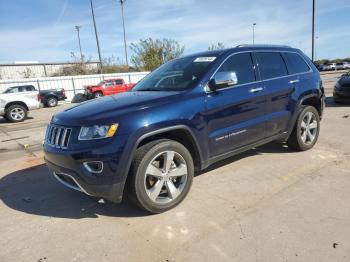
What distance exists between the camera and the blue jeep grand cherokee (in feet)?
10.5

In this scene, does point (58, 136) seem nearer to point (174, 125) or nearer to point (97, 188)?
point (97, 188)

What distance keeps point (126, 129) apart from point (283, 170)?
254 cm

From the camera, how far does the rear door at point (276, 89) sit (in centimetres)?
470

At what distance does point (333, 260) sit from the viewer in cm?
260

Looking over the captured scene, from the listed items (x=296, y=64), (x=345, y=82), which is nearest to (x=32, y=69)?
(x=345, y=82)

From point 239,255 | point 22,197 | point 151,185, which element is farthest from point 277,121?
point 22,197

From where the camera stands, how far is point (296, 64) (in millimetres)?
5383

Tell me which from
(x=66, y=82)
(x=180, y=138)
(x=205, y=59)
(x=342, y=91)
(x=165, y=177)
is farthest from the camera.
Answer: (x=66, y=82)

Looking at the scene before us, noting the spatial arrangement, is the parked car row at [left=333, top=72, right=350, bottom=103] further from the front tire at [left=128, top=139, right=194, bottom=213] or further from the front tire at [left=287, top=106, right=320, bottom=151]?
the front tire at [left=128, top=139, right=194, bottom=213]

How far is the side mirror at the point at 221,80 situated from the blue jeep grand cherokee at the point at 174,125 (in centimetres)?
1

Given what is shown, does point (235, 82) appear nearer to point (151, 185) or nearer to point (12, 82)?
point (151, 185)

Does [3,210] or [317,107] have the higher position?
[317,107]

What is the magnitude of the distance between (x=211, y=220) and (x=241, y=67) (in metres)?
2.17

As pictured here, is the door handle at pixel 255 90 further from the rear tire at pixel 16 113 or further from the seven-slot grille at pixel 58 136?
the rear tire at pixel 16 113
